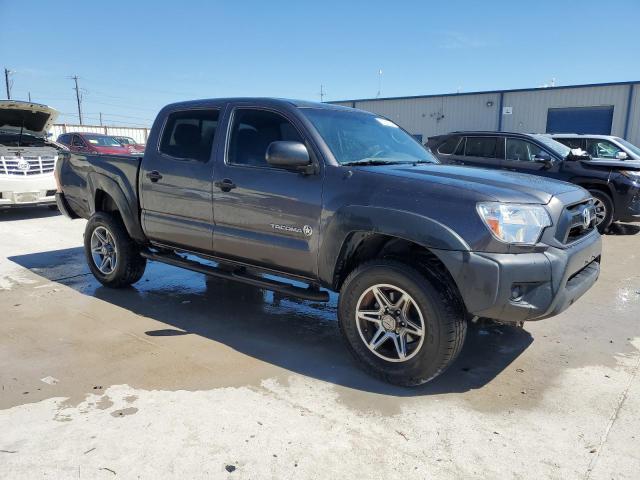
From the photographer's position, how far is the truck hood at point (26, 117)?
8868 millimetres

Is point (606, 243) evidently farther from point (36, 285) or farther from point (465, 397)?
point (36, 285)

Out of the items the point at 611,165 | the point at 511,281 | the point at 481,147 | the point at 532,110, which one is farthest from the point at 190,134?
the point at 532,110

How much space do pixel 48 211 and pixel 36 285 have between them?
6.51 meters

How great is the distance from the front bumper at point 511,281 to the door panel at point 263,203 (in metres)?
1.05

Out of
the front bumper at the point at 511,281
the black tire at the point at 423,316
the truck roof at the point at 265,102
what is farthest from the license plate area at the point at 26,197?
the front bumper at the point at 511,281

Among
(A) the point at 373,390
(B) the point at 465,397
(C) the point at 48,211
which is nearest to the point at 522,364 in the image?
(B) the point at 465,397

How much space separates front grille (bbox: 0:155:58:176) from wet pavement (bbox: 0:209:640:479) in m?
5.54

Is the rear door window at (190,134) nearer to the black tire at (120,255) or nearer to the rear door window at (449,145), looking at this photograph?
the black tire at (120,255)

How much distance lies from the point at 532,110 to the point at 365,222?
21941 mm

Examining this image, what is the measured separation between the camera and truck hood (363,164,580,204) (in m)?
3.00

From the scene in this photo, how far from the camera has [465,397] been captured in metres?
3.12

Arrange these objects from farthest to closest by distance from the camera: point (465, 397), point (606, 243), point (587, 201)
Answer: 1. point (606, 243)
2. point (587, 201)
3. point (465, 397)

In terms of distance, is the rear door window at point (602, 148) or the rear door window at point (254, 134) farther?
the rear door window at point (602, 148)

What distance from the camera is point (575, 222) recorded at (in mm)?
3260
